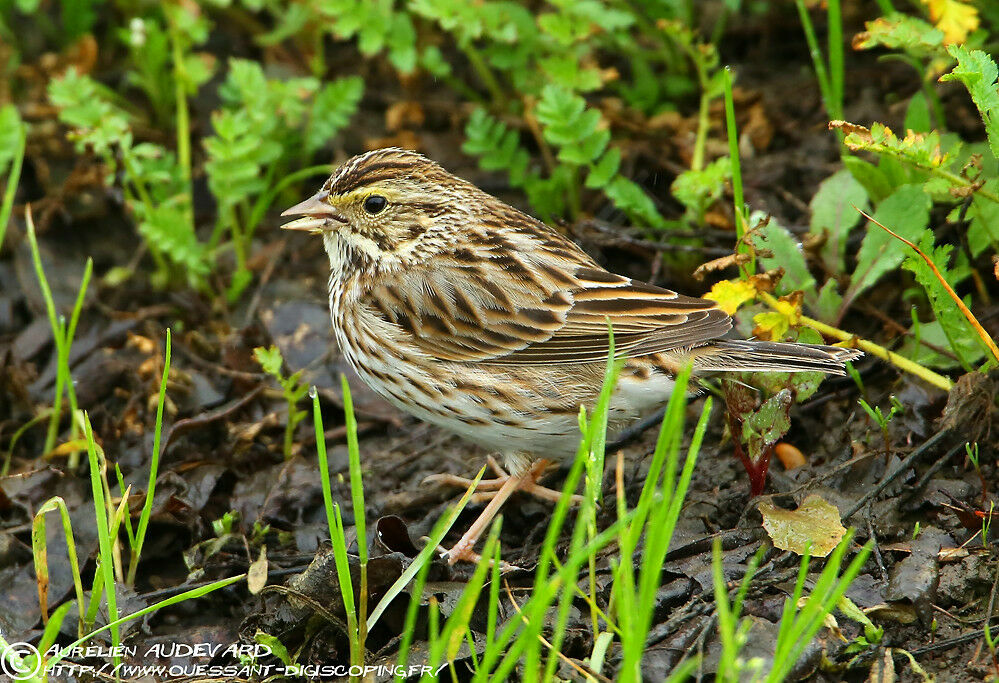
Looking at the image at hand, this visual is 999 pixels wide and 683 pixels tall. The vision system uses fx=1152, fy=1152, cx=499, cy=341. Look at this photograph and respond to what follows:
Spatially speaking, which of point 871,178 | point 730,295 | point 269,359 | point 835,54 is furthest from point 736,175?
point 269,359

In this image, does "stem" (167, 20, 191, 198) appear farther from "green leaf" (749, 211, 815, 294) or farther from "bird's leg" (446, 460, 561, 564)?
"green leaf" (749, 211, 815, 294)

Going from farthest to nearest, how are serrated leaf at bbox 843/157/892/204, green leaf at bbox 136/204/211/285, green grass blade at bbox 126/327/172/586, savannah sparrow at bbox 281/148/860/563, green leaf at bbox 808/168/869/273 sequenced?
green leaf at bbox 136/204/211/285, green leaf at bbox 808/168/869/273, serrated leaf at bbox 843/157/892/204, savannah sparrow at bbox 281/148/860/563, green grass blade at bbox 126/327/172/586

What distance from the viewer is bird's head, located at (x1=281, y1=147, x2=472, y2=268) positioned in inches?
193

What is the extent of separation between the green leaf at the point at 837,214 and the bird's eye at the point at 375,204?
1.91 metres

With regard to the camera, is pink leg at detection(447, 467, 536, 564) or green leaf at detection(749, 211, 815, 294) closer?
pink leg at detection(447, 467, 536, 564)

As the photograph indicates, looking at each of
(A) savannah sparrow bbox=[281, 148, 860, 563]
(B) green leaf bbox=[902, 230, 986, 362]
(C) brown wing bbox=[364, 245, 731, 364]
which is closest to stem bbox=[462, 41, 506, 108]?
(A) savannah sparrow bbox=[281, 148, 860, 563]

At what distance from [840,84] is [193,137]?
374cm

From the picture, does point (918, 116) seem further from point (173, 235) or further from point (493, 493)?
point (173, 235)

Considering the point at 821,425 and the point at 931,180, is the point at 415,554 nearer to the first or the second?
the point at 821,425

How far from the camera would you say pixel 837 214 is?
16.8 ft

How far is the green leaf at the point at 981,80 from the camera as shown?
3941 millimetres

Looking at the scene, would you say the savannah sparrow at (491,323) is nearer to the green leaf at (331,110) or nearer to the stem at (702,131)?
the stem at (702,131)

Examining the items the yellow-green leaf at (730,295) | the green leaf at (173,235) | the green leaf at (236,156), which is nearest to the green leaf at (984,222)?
the yellow-green leaf at (730,295)

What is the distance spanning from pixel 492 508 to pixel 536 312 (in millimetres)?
850
